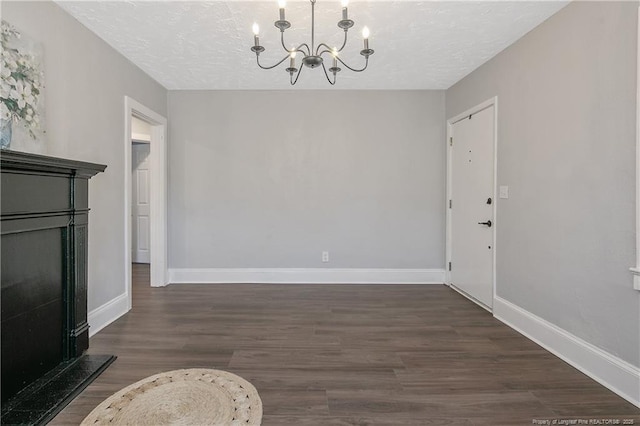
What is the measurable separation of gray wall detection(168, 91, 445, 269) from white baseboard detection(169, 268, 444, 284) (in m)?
0.08

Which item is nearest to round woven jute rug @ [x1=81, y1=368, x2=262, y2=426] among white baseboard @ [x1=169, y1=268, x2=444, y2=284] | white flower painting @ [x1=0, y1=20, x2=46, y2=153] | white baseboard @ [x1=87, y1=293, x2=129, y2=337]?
white baseboard @ [x1=87, y1=293, x2=129, y2=337]

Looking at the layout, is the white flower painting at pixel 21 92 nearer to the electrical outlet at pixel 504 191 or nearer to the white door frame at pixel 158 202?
the white door frame at pixel 158 202

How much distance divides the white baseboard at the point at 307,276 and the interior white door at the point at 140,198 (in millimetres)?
2003

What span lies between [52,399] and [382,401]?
183 centimetres

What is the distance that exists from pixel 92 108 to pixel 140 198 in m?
3.43

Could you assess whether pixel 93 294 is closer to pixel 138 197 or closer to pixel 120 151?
pixel 120 151

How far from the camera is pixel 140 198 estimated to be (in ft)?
19.2

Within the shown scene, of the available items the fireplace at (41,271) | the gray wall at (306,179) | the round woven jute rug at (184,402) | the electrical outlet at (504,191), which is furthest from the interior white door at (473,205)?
the fireplace at (41,271)

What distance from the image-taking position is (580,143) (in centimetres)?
221

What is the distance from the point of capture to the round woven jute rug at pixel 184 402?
1676 mm

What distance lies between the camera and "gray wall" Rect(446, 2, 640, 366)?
6.28 feet

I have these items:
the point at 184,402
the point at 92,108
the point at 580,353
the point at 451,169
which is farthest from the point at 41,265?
the point at 451,169

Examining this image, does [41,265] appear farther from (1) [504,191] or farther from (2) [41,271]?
(1) [504,191]

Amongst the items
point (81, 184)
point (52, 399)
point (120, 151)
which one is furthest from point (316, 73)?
point (52, 399)
